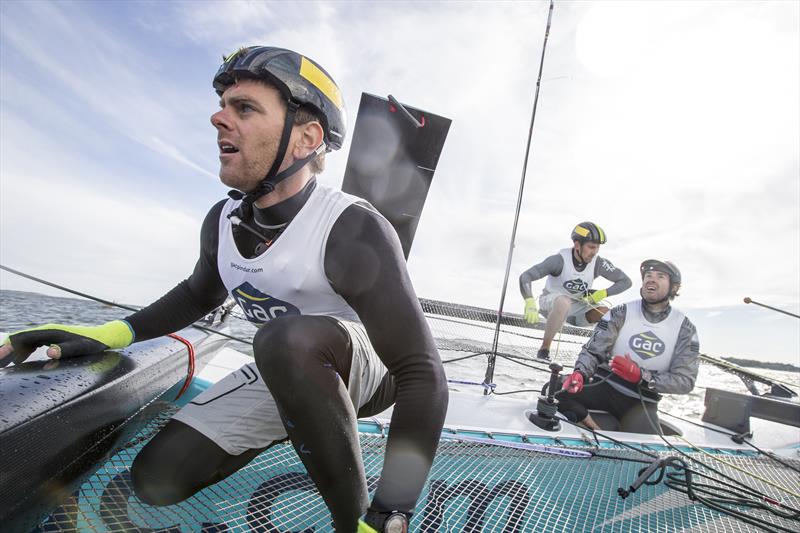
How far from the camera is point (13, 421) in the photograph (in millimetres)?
878

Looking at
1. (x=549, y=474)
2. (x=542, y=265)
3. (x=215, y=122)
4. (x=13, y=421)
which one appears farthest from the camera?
(x=542, y=265)

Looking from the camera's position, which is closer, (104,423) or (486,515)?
(104,423)

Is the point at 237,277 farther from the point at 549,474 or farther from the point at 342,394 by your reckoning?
the point at 549,474

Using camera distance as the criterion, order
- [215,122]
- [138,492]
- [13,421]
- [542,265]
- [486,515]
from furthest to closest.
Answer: [542,265]
[486,515]
[215,122]
[138,492]
[13,421]

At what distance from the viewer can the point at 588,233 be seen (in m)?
5.64

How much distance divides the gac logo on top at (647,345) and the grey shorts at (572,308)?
167 centimetres

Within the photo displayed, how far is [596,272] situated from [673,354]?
2168 mm

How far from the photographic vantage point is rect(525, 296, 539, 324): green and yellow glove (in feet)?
17.9

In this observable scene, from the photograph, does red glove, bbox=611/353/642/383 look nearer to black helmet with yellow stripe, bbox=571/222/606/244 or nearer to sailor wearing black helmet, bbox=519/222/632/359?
sailor wearing black helmet, bbox=519/222/632/359

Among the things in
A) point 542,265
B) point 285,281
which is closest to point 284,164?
point 285,281

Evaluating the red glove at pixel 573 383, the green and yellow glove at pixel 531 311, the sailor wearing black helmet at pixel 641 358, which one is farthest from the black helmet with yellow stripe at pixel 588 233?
the red glove at pixel 573 383

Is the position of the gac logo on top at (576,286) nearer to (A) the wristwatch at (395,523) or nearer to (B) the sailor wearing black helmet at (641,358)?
(B) the sailor wearing black helmet at (641,358)

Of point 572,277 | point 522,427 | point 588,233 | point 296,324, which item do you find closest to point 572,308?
point 572,277

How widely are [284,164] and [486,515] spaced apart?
5.30 ft
